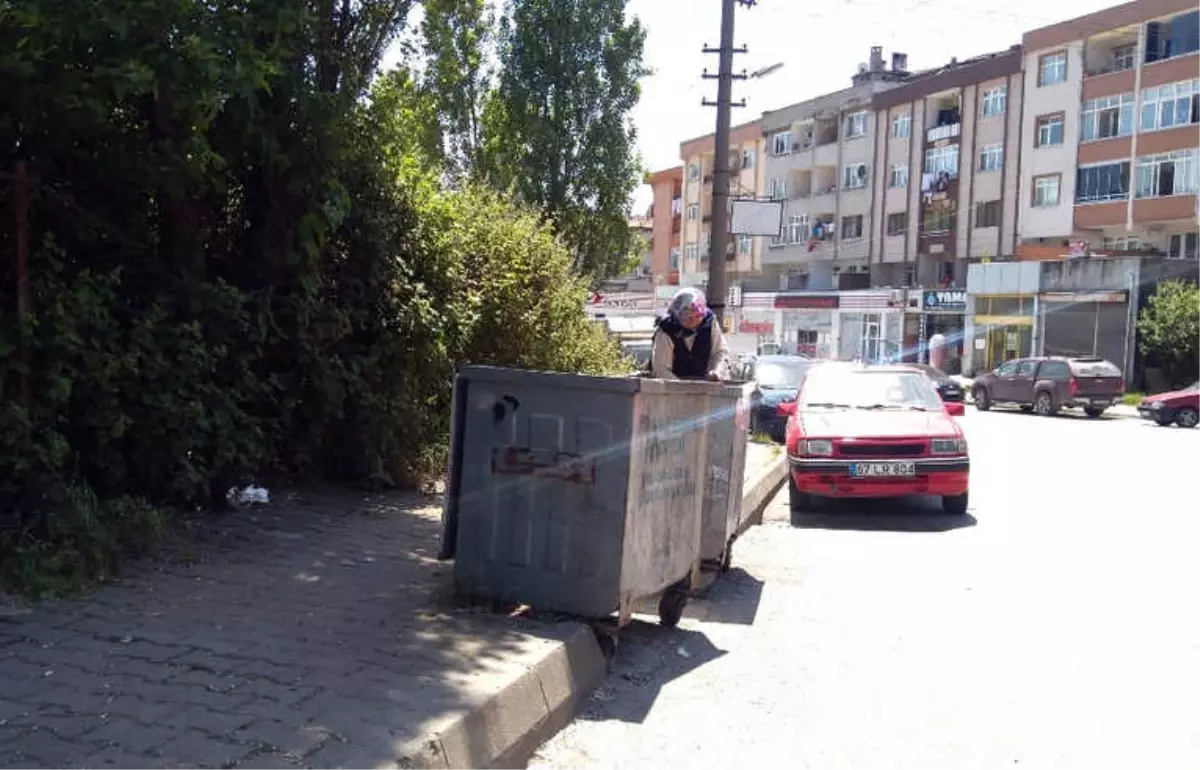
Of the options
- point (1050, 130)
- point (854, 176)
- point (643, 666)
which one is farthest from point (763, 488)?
point (854, 176)

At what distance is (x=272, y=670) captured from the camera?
414cm

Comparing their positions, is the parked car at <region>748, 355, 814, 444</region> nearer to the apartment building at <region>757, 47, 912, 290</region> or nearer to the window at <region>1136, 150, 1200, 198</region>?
the window at <region>1136, 150, 1200, 198</region>

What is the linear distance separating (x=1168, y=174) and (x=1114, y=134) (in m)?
3.60

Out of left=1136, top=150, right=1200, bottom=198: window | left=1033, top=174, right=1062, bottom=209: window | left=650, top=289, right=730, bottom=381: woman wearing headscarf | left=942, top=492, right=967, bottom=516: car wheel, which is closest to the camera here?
left=650, top=289, right=730, bottom=381: woman wearing headscarf

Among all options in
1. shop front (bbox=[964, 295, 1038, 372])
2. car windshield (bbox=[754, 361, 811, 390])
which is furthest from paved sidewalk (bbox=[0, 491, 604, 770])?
shop front (bbox=[964, 295, 1038, 372])

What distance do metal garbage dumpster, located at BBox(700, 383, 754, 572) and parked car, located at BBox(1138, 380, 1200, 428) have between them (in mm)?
24759

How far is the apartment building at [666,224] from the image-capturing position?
81.1 meters

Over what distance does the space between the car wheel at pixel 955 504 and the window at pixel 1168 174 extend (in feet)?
116

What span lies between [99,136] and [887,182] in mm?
54795

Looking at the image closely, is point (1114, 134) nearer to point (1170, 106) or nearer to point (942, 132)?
point (1170, 106)

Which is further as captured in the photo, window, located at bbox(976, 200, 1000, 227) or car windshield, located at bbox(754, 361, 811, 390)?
window, located at bbox(976, 200, 1000, 227)

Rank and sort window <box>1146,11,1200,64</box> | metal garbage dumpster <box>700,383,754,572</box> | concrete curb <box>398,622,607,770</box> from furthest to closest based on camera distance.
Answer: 1. window <box>1146,11,1200,64</box>
2. metal garbage dumpster <box>700,383,754,572</box>
3. concrete curb <box>398,622,607,770</box>

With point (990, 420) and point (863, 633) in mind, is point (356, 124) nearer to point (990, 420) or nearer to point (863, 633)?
point (863, 633)

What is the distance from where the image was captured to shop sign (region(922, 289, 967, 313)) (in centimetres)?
4809
